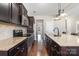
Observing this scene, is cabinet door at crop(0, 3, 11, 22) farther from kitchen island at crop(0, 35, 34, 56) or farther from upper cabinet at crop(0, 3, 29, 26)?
kitchen island at crop(0, 35, 34, 56)

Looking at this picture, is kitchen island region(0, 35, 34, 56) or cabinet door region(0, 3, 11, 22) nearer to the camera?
kitchen island region(0, 35, 34, 56)

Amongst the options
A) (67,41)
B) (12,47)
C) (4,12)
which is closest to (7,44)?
(12,47)

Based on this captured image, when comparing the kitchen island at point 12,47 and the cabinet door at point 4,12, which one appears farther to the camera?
the cabinet door at point 4,12

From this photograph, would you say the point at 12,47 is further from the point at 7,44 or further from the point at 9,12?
the point at 9,12

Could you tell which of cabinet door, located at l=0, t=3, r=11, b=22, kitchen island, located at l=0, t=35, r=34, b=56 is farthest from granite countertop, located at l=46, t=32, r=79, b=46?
cabinet door, located at l=0, t=3, r=11, b=22

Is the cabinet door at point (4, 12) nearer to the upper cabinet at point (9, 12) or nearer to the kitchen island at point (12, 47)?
the upper cabinet at point (9, 12)

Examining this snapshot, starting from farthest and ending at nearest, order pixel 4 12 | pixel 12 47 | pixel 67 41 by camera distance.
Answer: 1. pixel 67 41
2. pixel 4 12
3. pixel 12 47

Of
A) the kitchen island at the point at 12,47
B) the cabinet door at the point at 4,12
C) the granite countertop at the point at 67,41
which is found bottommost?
the kitchen island at the point at 12,47

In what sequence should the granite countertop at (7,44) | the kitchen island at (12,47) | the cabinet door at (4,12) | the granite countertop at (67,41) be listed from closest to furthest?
the kitchen island at (12,47)
the granite countertop at (7,44)
the cabinet door at (4,12)
the granite countertop at (67,41)

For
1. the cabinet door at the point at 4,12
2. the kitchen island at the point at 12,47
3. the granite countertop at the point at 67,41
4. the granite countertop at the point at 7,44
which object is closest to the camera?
the kitchen island at the point at 12,47

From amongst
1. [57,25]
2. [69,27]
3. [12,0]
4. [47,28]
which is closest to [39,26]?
[47,28]

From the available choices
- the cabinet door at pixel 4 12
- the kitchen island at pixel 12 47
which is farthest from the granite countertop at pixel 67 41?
the cabinet door at pixel 4 12

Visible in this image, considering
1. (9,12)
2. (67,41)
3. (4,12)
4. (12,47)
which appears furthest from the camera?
(67,41)

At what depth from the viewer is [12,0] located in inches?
27.4
